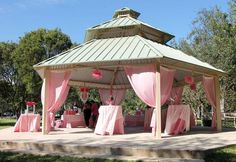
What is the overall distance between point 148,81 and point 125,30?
3.20 m

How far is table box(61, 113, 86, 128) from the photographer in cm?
1552

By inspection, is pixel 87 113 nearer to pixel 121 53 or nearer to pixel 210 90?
pixel 121 53

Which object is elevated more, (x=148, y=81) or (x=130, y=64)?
(x=130, y=64)

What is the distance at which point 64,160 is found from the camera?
7305mm

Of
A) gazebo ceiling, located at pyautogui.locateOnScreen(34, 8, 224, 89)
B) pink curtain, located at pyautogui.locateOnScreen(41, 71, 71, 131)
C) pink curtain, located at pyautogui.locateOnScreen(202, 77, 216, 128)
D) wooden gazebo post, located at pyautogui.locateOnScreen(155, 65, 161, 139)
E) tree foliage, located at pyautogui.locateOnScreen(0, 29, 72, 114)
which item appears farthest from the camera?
tree foliage, located at pyautogui.locateOnScreen(0, 29, 72, 114)

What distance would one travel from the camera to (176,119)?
448 inches

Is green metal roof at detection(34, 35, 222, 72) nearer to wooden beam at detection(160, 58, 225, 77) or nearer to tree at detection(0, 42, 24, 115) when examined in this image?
wooden beam at detection(160, 58, 225, 77)

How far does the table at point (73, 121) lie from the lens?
1552 centimetres

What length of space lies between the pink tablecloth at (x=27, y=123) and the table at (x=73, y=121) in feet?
7.63

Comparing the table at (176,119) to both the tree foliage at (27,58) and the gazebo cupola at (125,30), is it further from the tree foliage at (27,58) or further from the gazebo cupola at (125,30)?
the tree foliage at (27,58)

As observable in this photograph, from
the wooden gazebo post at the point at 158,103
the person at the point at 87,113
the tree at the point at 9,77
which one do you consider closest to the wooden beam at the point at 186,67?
the wooden gazebo post at the point at 158,103

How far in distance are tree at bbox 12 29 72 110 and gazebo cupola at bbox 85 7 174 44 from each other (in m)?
13.6

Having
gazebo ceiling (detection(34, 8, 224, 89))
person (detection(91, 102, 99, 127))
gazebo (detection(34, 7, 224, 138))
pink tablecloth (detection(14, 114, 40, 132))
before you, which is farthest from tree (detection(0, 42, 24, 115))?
pink tablecloth (detection(14, 114, 40, 132))

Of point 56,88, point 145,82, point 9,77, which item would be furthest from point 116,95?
point 9,77
